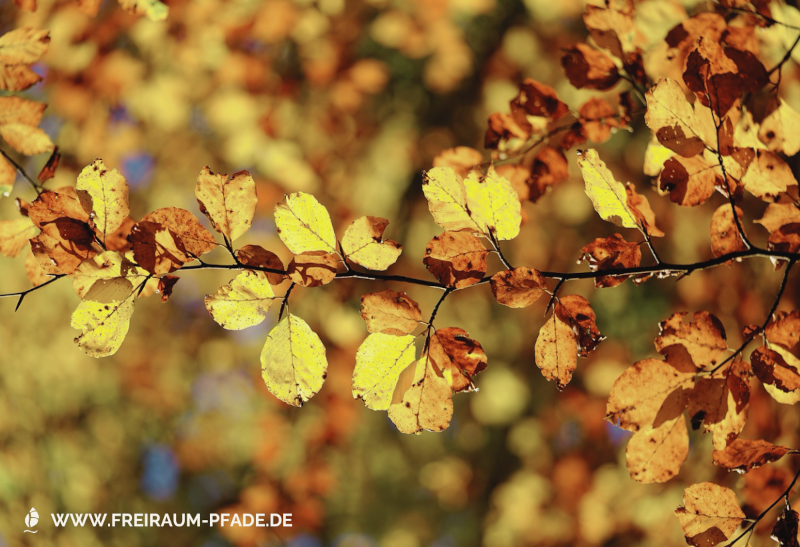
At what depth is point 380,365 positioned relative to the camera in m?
0.46

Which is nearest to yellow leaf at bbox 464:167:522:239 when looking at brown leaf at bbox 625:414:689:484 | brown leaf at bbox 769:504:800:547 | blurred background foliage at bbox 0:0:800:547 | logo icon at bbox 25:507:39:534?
brown leaf at bbox 625:414:689:484

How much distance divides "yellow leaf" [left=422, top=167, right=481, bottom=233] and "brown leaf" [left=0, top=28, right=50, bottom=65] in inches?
20.0

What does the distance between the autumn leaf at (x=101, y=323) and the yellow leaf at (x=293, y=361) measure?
0.42 ft

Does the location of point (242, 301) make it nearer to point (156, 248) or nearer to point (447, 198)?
point (156, 248)

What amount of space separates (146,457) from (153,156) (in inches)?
48.4

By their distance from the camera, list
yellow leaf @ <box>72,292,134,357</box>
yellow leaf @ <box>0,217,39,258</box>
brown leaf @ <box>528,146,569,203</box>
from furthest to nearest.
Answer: brown leaf @ <box>528,146,569,203</box> → yellow leaf @ <box>0,217,39,258</box> → yellow leaf @ <box>72,292,134,357</box>

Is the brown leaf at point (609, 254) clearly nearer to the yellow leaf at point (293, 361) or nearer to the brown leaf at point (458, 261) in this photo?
the brown leaf at point (458, 261)

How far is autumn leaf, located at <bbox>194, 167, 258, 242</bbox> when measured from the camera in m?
0.43

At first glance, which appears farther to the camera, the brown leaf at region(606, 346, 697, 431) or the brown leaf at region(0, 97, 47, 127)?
the brown leaf at region(0, 97, 47, 127)

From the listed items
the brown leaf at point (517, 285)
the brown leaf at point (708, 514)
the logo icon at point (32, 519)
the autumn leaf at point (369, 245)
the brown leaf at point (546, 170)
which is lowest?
the logo icon at point (32, 519)

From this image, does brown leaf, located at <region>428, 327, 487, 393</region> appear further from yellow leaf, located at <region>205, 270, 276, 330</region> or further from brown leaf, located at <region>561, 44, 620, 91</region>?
brown leaf, located at <region>561, 44, 620, 91</region>

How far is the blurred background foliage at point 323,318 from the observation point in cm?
175

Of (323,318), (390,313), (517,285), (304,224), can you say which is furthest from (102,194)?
(323,318)

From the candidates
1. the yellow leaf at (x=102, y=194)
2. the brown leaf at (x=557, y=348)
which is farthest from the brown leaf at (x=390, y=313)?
the yellow leaf at (x=102, y=194)
